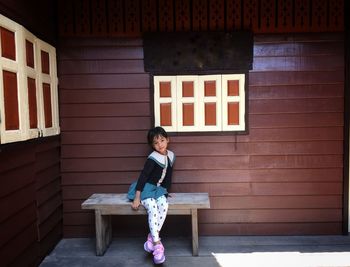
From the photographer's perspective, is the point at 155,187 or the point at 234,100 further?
the point at 234,100

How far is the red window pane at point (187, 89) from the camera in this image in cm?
418

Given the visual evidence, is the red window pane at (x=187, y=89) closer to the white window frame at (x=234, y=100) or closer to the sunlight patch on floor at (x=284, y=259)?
the white window frame at (x=234, y=100)

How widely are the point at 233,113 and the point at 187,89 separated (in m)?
0.58

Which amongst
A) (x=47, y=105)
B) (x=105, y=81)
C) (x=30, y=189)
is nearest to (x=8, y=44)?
(x=47, y=105)

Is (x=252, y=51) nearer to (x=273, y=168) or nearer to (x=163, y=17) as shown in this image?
(x=163, y=17)

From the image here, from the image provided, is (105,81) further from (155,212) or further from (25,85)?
(155,212)

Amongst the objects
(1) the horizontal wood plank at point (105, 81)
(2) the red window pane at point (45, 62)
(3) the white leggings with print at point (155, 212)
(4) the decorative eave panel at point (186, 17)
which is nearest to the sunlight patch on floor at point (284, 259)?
(3) the white leggings with print at point (155, 212)

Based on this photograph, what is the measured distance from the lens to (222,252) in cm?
383

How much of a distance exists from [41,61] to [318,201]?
3.37 meters

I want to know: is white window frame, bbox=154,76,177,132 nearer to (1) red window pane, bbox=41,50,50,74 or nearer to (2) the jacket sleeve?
(2) the jacket sleeve

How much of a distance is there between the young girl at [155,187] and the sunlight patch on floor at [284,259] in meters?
0.67

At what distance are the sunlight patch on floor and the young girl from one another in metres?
0.67

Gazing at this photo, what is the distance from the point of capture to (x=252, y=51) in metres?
4.15

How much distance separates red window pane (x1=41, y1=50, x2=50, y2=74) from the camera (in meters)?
3.72
